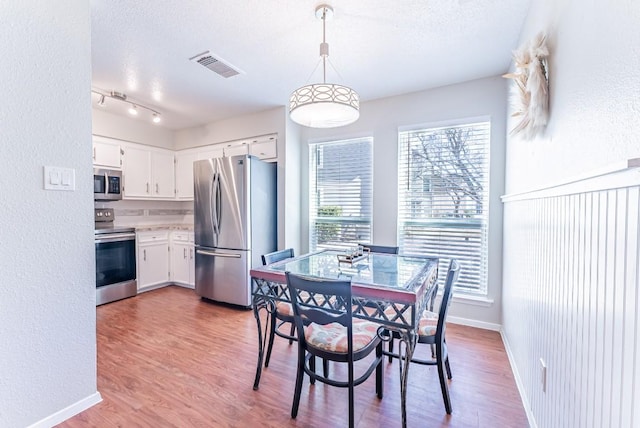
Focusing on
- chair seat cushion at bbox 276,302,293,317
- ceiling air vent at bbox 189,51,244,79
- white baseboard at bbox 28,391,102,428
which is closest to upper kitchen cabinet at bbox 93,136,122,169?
ceiling air vent at bbox 189,51,244,79

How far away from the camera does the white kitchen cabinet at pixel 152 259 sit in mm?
4047

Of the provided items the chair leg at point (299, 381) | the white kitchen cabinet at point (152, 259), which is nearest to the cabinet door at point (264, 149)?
the white kitchen cabinet at point (152, 259)

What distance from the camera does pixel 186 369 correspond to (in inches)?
85.2

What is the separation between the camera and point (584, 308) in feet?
3.13

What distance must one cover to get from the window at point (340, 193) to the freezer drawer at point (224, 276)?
0.95 meters

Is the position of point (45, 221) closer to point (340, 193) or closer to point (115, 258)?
point (115, 258)

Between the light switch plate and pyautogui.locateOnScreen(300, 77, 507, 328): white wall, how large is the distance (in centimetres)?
261

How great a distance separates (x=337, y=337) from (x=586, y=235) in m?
1.21

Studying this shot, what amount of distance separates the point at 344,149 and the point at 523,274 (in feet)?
7.67

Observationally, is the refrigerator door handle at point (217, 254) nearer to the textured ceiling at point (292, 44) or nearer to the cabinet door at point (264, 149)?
the cabinet door at point (264, 149)

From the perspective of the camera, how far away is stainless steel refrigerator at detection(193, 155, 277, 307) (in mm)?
3404

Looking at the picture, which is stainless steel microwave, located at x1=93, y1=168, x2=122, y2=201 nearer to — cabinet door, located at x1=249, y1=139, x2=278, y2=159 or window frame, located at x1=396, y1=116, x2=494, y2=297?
cabinet door, located at x1=249, y1=139, x2=278, y2=159

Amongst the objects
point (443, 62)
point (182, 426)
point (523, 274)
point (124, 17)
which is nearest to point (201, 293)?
point (182, 426)

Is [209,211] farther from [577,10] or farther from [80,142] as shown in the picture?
[577,10]
